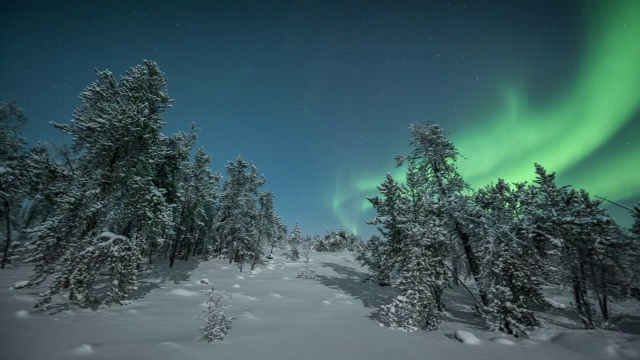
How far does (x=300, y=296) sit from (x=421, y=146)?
14.5 metres

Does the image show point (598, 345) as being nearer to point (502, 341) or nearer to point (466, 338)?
point (502, 341)

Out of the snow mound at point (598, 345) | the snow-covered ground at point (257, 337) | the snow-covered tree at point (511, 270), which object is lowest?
the snow-covered ground at point (257, 337)

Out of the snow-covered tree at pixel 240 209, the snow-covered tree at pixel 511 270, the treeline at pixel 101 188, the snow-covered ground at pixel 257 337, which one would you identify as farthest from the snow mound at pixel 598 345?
the snow-covered tree at pixel 240 209

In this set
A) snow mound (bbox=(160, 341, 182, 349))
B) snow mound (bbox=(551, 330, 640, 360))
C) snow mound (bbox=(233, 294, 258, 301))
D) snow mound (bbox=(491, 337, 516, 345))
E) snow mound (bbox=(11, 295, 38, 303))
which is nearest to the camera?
snow mound (bbox=(551, 330, 640, 360))

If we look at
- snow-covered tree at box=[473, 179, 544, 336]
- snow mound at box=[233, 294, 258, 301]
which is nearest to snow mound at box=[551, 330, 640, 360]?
snow-covered tree at box=[473, 179, 544, 336]

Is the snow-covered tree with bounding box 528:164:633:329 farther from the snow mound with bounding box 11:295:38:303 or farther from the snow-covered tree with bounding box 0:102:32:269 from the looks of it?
the snow-covered tree with bounding box 0:102:32:269

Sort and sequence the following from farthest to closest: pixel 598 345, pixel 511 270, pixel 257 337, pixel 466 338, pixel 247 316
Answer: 1. pixel 247 316
2. pixel 511 270
3. pixel 466 338
4. pixel 257 337
5. pixel 598 345

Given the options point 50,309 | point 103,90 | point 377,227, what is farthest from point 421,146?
point 50,309

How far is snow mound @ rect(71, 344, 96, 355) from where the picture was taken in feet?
21.1

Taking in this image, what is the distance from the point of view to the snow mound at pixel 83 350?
6.42 metres

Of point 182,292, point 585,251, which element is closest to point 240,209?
point 182,292

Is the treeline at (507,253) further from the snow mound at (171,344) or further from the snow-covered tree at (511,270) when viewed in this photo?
the snow mound at (171,344)

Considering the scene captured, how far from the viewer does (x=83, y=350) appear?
653 centimetres

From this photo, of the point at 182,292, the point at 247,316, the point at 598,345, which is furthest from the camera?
the point at 182,292
